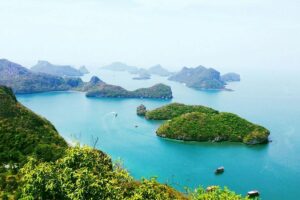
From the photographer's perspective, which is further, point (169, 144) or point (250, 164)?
point (169, 144)

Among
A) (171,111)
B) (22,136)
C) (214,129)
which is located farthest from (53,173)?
(171,111)

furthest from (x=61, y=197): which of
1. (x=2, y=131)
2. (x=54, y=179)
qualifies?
(x=2, y=131)

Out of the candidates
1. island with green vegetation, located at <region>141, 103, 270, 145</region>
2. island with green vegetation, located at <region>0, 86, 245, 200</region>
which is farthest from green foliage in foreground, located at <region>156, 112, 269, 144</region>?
island with green vegetation, located at <region>0, 86, 245, 200</region>

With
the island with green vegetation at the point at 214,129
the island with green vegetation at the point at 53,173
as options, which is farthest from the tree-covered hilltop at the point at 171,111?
the island with green vegetation at the point at 53,173

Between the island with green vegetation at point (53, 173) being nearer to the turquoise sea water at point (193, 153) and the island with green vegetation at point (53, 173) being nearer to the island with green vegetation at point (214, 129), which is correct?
the turquoise sea water at point (193, 153)

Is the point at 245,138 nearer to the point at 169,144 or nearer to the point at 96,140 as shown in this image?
the point at 169,144

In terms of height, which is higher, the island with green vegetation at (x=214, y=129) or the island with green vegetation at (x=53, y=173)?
the island with green vegetation at (x=53, y=173)

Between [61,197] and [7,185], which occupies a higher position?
[61,197]
